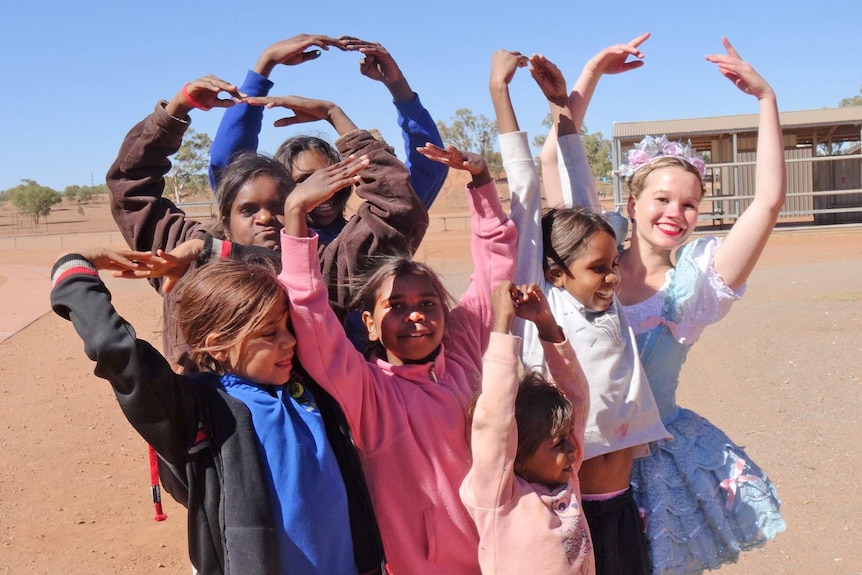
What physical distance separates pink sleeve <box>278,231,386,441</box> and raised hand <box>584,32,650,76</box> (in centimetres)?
135

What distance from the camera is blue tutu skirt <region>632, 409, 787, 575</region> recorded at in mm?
2533

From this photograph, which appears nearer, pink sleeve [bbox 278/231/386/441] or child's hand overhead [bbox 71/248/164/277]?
pink sleeve [bbox 278/231/386/441]

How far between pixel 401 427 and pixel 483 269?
1.78ft

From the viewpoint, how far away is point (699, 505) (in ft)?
8.47

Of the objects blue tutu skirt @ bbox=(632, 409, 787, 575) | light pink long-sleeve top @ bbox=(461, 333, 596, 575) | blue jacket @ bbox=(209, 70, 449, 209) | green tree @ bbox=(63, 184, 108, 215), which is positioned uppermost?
green tree @ bbox=(63, 184, 108, 215)

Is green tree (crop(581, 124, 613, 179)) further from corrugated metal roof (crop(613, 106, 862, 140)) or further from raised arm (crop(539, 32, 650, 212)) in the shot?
raised arm (crop(539, 32, 650, 212))

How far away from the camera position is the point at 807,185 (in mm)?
23906

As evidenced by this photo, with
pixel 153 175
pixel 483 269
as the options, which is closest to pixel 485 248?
pixel 483 269

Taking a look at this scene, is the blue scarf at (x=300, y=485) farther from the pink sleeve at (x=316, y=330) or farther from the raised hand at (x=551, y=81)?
the raised hand at (x=551, y=81)

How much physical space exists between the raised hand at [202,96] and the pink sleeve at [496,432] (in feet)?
3.34

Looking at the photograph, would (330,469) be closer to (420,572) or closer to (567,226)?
(420,572)

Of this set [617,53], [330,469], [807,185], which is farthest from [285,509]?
[807,185]

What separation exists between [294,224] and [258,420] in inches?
18.7

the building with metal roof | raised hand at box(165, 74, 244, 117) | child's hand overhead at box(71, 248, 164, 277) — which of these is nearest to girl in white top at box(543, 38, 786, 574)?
raised hand at box(165, 74, 244, 117)
